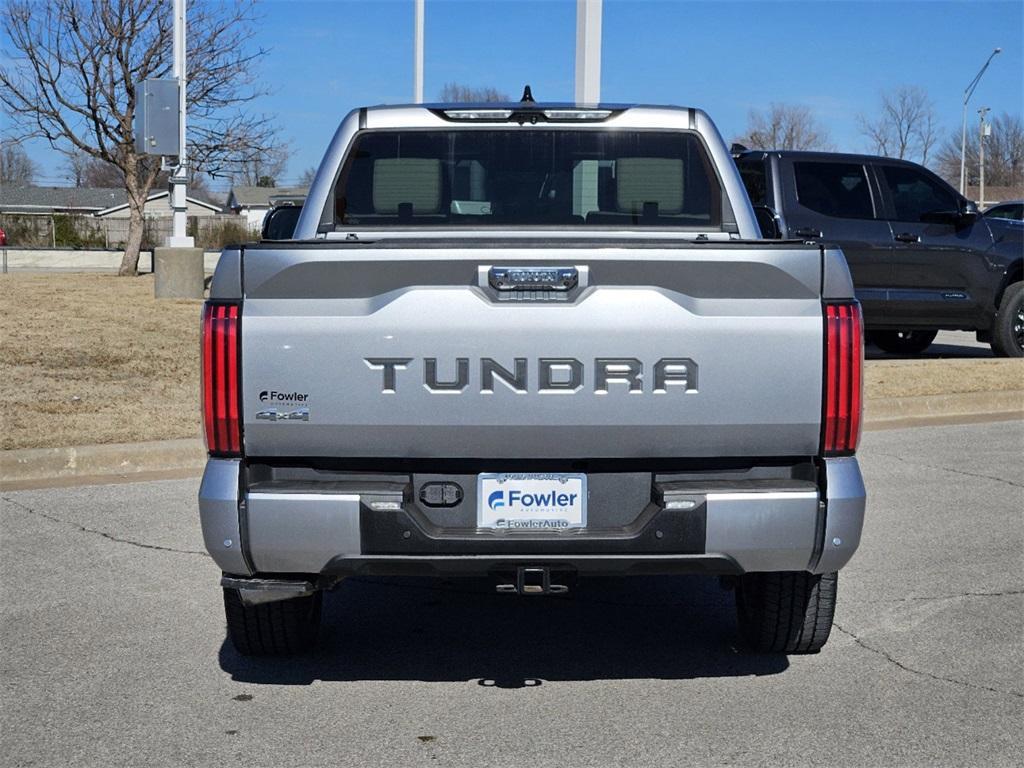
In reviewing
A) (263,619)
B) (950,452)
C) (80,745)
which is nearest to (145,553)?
(263,619)

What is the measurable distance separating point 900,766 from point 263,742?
6.35 feet

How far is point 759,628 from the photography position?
5.09 meters

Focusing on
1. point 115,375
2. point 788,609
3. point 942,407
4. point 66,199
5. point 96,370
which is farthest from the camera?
point 66,199

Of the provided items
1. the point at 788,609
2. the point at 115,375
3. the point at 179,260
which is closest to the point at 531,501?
the point at 788,609

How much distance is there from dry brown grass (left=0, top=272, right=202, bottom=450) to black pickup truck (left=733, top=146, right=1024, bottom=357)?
20.5 ft

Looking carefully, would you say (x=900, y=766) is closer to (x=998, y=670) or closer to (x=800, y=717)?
(x=800, y=717)

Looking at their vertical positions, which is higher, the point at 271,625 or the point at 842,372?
the point at 842,372

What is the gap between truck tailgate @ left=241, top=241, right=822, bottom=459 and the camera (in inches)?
163

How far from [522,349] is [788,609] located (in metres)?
1.56

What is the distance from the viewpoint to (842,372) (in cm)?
418

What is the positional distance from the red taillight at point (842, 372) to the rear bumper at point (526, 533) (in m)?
0.13

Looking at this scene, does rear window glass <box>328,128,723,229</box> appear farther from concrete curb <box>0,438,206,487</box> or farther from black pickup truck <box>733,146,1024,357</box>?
black pickup truck <box>733,146,1024,357</box>

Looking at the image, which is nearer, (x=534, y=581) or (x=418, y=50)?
(x=534, y=581)

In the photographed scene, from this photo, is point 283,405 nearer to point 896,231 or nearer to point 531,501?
point 531,501
